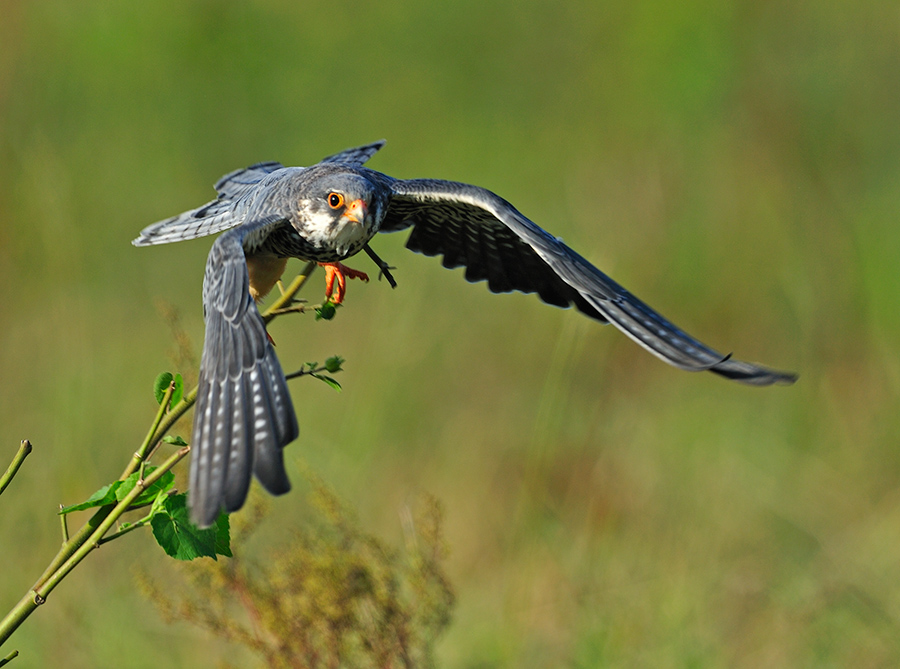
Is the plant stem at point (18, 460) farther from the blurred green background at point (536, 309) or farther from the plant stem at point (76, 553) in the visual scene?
the blurred green background at point (536, 309)

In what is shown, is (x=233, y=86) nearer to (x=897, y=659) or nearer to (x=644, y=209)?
(x=644, y=209)

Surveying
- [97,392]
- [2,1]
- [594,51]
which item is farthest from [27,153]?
[594,51]

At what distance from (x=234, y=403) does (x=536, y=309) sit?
4.86 meters

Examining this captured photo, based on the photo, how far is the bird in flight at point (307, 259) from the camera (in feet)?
7.00

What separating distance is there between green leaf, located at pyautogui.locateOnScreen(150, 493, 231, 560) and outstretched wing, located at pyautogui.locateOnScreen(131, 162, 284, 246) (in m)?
1.78

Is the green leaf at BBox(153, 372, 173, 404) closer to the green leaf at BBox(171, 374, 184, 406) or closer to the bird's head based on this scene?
the green leaf at BBox(171, 374, 184, 406)

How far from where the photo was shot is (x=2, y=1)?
8219mm

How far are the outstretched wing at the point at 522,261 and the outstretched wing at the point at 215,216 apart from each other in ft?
1.95

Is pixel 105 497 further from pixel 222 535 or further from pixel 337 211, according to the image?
pixel 337 211

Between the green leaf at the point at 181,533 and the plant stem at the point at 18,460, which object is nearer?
the plant stem at the point at 18,460

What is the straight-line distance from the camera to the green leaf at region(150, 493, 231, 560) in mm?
2029

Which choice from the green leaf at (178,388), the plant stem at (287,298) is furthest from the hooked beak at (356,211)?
the green leaf at (178,388)

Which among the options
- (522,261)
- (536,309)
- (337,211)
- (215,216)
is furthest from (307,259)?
(536,309)

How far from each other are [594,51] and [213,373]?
7410 mm
